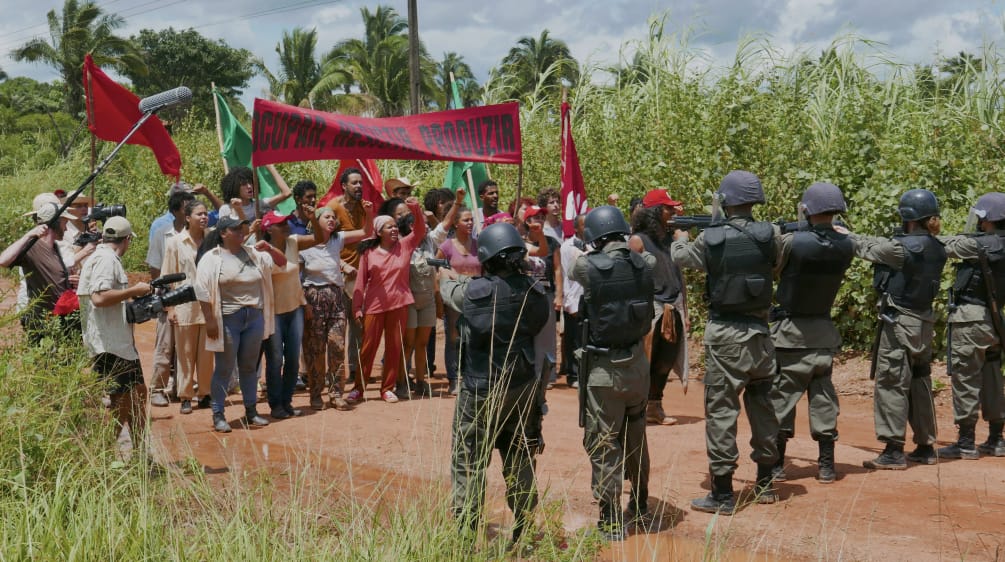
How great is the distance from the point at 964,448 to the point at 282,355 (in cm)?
545

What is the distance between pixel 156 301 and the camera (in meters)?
6.42

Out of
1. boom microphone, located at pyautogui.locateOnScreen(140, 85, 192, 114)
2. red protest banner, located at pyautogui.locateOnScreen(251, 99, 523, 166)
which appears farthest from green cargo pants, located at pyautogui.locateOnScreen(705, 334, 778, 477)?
boom microphone, located at pyautogui.locateOnScreen(140, 85, 192, 114)

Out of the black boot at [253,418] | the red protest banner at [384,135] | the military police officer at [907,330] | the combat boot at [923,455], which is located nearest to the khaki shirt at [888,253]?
the military police officer at [907,330]

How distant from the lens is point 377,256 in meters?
8.78

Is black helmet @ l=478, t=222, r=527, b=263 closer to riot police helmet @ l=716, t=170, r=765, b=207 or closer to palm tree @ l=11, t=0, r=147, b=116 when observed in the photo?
riot police helmet @ l=716, t=170, r=765, b=207

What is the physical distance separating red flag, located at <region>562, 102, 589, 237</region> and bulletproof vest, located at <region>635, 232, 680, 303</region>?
1176mm

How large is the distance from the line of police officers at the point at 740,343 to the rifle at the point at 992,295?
0.01 metres

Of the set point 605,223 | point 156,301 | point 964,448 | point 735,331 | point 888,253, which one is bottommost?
point 964,448

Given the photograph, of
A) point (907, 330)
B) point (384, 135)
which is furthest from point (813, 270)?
point (384, 135)

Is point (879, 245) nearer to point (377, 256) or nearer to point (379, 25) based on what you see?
point (377, 256)

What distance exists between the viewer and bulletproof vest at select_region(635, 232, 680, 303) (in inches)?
310

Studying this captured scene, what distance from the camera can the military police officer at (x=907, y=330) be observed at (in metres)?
6.72

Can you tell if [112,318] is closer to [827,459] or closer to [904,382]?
[827,459]

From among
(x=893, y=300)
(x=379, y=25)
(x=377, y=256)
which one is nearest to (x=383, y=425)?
(x=377, y=256)
